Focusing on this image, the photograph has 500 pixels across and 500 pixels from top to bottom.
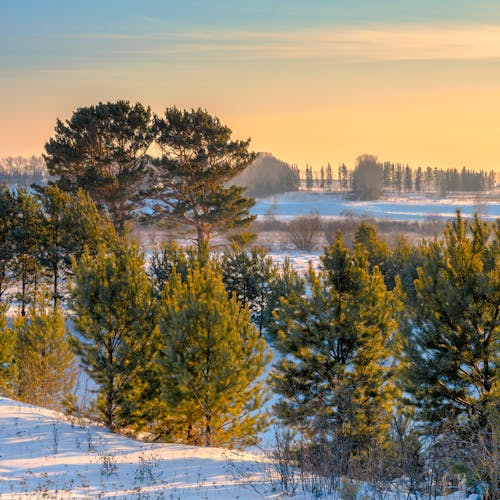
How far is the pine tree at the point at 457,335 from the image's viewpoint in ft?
43.1

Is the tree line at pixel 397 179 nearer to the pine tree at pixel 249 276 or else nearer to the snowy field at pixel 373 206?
the snowy field at pixel 373 206

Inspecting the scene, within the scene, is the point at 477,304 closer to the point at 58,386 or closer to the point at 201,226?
the point at 58,386

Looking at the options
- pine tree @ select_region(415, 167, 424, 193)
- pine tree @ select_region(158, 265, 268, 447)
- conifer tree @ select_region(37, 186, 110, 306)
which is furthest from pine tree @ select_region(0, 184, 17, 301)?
pine tree @ select_region(415, 167, 424, 193)

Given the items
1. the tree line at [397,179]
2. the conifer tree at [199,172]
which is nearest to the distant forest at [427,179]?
the tree line at [397,179]

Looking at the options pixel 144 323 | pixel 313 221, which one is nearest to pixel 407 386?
pixel 144 323

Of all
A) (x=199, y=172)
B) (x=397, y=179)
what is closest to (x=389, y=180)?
(x=397, y=179)

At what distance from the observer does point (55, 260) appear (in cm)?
2780

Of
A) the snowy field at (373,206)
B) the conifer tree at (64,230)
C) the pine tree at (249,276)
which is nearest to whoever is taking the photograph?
the conifer tree at (64,230)

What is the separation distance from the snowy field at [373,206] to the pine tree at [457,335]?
95004mm

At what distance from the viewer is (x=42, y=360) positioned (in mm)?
19188

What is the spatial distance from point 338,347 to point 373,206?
384 ft

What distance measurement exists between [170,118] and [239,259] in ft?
33.2

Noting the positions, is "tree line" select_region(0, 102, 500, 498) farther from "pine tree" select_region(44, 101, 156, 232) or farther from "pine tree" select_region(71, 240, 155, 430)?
"pine tree" select_region(44, 101, 156, 232)

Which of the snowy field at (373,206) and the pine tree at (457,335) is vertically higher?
the snowy field at (373,206)
